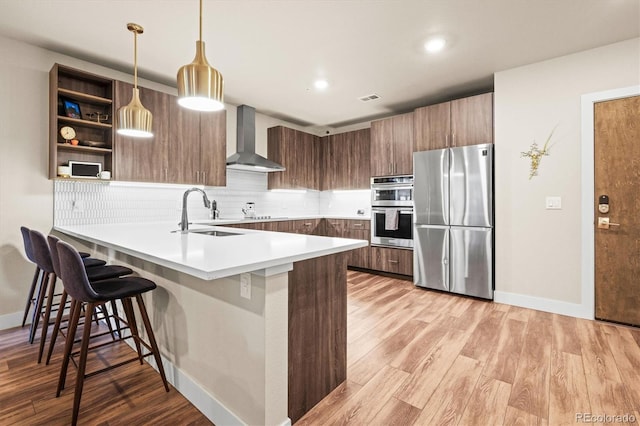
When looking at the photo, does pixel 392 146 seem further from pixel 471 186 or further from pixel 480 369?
pixel 480 369

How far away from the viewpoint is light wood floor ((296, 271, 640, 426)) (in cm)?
164

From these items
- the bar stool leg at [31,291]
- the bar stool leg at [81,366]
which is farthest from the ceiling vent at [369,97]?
the bar stool leg at [31,291]

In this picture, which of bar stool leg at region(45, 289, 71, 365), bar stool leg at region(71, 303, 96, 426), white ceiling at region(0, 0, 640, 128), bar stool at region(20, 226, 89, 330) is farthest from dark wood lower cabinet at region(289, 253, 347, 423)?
bar stool at region(20, 226, 89, 330)

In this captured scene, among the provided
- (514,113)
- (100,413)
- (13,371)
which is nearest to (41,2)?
(13,371)

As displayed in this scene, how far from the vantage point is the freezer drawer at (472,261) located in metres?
3.49

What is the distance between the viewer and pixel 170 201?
3912 millimetres

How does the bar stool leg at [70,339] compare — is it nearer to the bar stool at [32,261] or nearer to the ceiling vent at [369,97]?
the bar stool at [32,261]

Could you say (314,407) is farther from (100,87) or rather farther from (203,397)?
(100,87)

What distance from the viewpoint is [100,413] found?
1639 millimetres

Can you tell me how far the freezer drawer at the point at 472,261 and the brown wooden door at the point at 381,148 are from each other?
1.41 m

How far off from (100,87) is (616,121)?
17.1ft

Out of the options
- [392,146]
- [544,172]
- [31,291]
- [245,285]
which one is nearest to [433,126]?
[392,146]

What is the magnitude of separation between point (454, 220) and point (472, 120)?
48.6 inches

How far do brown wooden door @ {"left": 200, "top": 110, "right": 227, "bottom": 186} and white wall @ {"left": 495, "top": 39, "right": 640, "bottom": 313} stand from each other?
344cm
